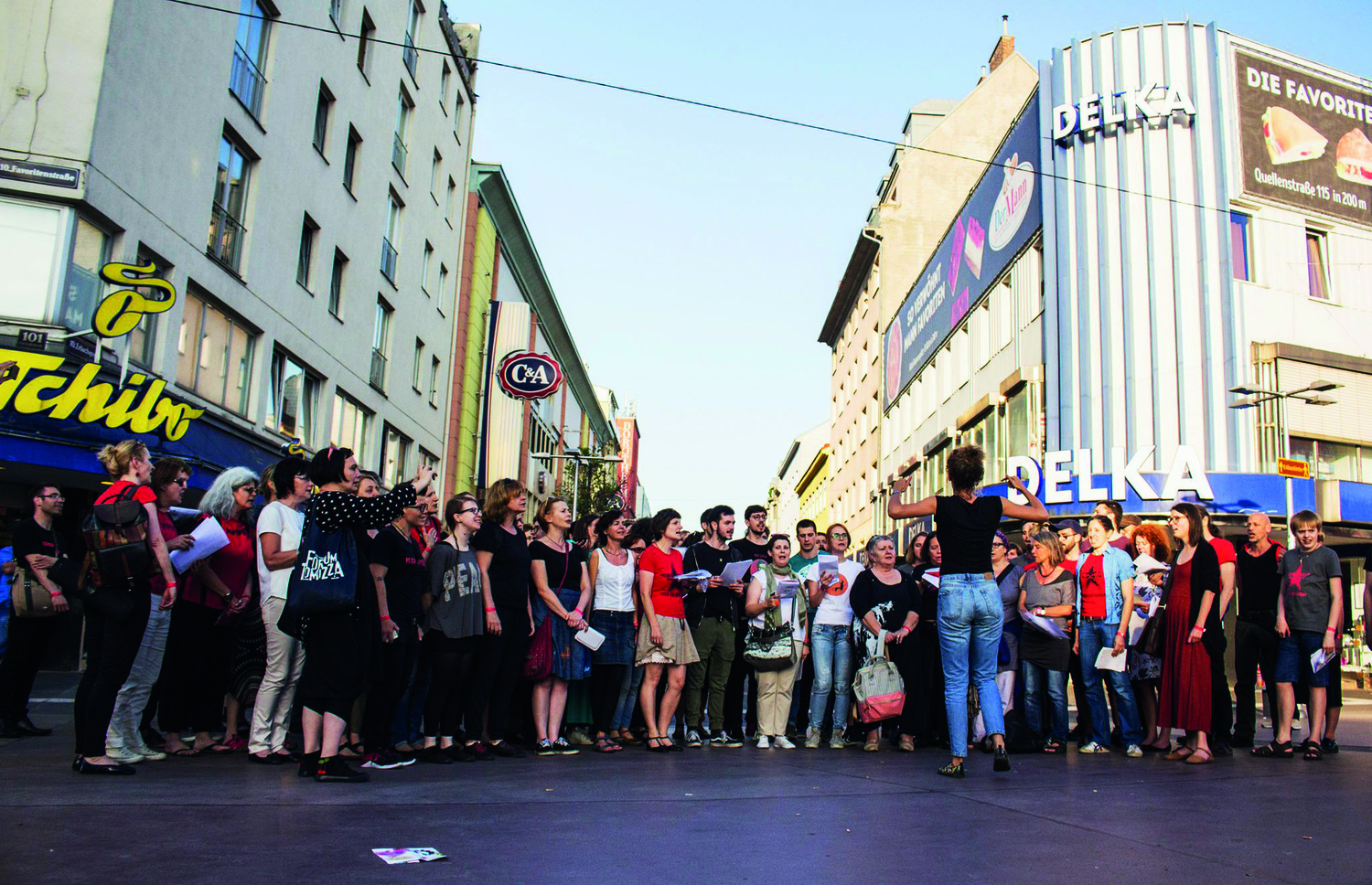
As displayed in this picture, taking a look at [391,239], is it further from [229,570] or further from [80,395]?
[229,570]

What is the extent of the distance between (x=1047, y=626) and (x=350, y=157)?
20.8 m

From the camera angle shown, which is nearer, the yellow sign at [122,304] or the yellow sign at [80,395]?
the yellow sign at [80,395]

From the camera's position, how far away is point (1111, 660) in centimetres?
850

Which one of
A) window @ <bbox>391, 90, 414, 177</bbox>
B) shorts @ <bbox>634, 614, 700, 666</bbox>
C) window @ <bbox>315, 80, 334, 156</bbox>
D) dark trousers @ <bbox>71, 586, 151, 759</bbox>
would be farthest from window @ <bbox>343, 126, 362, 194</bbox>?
dark trousers @ <bbox>71, 586, 151, 759</bbox>

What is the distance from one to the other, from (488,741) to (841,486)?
2032 inches

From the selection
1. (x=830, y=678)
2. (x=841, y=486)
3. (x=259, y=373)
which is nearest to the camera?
(x=830, y=678)

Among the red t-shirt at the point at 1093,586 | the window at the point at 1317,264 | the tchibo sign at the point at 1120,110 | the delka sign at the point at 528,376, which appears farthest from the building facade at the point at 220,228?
the window at the point at 1317,264

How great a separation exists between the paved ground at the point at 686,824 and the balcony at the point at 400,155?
73.7 feet

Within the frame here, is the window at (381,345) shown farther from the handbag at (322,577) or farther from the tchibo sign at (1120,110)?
the handbag at (322,577)

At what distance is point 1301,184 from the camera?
25.3 metres

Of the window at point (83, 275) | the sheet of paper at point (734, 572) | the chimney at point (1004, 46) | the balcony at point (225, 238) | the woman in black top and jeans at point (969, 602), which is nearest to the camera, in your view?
the woman in black top and jeans at point (969, 602)

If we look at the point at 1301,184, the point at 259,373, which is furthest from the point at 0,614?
the point at 1301,184

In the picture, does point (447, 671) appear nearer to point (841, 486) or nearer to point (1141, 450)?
point (1141, 450)

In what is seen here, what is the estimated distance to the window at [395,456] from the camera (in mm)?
27978
